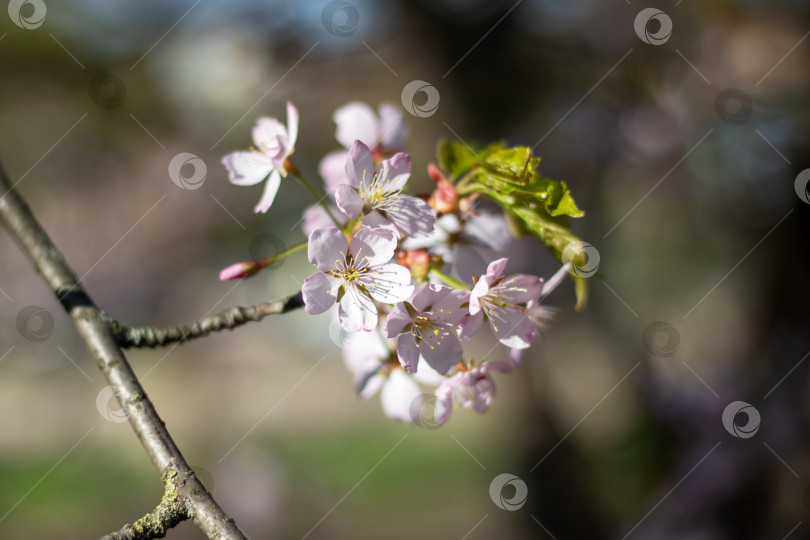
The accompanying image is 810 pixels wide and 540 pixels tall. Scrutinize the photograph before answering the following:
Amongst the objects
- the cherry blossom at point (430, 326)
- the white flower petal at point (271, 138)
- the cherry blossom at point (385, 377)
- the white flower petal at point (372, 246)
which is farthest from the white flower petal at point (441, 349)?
the white flower petal at point (271, 138)

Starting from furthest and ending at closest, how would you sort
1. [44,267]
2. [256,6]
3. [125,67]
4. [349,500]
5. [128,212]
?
[128,212] < [349,500] < [125,67] < [256,6] < [44,267]

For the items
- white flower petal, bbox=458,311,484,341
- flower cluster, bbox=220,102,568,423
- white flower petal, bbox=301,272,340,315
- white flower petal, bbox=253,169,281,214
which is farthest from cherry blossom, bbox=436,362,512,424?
white flower petal, bbox=253,169,281,214

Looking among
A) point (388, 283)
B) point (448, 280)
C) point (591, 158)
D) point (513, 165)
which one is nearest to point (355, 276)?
point (388, 283)

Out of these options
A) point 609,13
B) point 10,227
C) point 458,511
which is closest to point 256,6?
point 609,13

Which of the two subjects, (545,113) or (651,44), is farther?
(545,113)

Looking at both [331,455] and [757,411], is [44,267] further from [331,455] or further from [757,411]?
[331,455]

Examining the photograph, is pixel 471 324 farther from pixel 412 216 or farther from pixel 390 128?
pixel 390 128

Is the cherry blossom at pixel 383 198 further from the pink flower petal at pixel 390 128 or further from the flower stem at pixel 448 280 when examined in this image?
the pink flower petal at pixel 390 128
